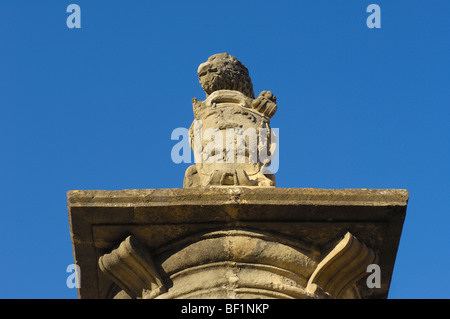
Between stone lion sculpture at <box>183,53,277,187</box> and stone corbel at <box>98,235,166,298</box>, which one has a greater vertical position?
stone lion sculpture at <box>183,53,277,187</box>

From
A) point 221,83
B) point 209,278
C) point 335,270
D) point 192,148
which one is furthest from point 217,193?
point 221,83

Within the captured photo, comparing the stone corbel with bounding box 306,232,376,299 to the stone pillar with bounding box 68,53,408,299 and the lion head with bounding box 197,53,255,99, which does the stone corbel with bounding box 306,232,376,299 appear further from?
the lion head with bounding box 197,53,255,99

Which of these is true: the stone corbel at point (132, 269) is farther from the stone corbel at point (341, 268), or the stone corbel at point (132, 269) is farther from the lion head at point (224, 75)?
the lion head at point (224, 75)

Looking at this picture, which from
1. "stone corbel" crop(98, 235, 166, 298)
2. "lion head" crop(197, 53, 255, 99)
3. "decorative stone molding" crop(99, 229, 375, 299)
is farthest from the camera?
"lion head" crop(197, 53, 255, 99)

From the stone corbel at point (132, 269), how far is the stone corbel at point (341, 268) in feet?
3.93

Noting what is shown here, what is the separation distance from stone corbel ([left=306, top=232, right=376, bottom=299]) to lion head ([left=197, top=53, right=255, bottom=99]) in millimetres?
2552

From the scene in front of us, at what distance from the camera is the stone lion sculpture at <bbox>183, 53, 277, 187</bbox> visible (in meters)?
7.10

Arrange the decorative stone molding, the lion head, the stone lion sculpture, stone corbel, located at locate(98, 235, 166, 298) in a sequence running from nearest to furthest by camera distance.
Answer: the decorative stone molding, stone corbel, located at locate(98, 235, 166, 298), the stone lion sculpture, the lion head

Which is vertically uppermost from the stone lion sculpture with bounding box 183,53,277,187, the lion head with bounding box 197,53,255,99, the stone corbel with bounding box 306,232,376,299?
the lion head with bounding box 197,53,255,99

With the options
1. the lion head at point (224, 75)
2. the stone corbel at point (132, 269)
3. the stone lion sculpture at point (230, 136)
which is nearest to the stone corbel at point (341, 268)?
the stone lion sculpture at point (230, 136)

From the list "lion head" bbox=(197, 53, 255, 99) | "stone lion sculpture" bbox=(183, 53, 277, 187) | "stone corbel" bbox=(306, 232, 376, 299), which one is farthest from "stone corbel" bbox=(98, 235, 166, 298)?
"lion head" bbox=(197, 53, 255, 99)

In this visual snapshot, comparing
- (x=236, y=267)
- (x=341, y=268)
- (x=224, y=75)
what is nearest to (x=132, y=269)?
(x=236, y=267)

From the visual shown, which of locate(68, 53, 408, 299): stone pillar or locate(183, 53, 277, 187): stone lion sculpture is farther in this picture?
locate(183, 53, 277, 187): stone lion sculpture
